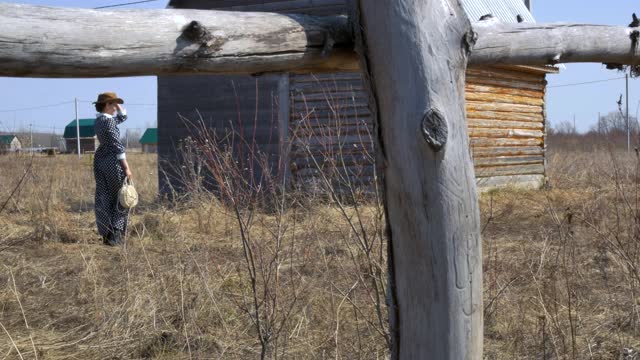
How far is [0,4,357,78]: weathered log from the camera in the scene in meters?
2.01

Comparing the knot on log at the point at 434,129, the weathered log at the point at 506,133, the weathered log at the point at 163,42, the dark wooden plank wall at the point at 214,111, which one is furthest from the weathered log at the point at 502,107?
the knot on log at the point at 434,129

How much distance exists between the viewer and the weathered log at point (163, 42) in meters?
2.01

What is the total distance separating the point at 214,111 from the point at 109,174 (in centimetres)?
501

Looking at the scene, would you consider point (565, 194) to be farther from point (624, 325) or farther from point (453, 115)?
point (453, 115)

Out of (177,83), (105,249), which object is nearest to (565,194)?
(177,83)

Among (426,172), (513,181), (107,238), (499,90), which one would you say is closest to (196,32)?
(426,172)

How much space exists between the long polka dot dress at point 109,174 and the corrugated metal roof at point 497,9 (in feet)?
24.5

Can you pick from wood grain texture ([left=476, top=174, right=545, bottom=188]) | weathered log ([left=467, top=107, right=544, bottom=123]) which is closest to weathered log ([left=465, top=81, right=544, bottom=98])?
weathered log ([left=467, top=107, right=544, bottom=123])

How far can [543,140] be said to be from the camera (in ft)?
53.3

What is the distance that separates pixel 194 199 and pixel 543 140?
8984 millimetres

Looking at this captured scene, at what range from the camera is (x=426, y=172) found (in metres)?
2.29

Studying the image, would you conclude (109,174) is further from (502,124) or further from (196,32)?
(502,124)

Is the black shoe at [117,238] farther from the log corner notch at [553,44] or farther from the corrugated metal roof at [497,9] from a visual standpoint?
the corrugated metal roof at [497,9]

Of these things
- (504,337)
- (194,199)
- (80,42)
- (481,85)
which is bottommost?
(504,337)
